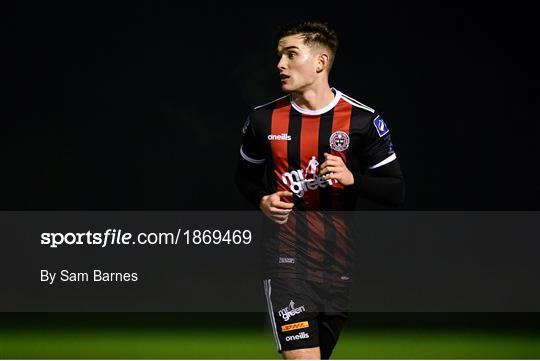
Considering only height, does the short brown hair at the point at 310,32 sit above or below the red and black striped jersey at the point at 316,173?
above

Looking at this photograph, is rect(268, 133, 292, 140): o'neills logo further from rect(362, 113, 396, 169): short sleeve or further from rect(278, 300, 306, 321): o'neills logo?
rect(278, 300, 306, 321): o'neills logo

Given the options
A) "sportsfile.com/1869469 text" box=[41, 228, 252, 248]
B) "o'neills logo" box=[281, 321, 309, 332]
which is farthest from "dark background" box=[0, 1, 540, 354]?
"o'neills logo" box=[281, 321, 309, 332]

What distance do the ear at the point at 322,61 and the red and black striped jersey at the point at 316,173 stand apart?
0.15 meters

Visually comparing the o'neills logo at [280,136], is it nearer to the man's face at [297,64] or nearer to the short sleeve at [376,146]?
the man's face at [297,64]

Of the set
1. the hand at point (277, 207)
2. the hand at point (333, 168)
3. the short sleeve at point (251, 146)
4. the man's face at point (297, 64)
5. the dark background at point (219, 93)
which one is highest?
the dark background at point (219, 93)

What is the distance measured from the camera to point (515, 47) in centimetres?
816

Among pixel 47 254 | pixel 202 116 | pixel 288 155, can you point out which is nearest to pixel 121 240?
pixel 47 254

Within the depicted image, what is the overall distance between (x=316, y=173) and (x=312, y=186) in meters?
0.06

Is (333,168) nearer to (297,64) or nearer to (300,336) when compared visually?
(297,64)

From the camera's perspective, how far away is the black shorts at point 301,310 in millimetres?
3818

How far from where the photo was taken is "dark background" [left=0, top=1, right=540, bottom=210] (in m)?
8.09

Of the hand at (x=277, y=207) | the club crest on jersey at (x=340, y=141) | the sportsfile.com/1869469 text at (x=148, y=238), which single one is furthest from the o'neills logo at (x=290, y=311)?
the sportsfile.com/1869469 text at (x=148, y=238)

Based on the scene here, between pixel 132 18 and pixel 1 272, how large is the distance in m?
2.48

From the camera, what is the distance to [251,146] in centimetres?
420
